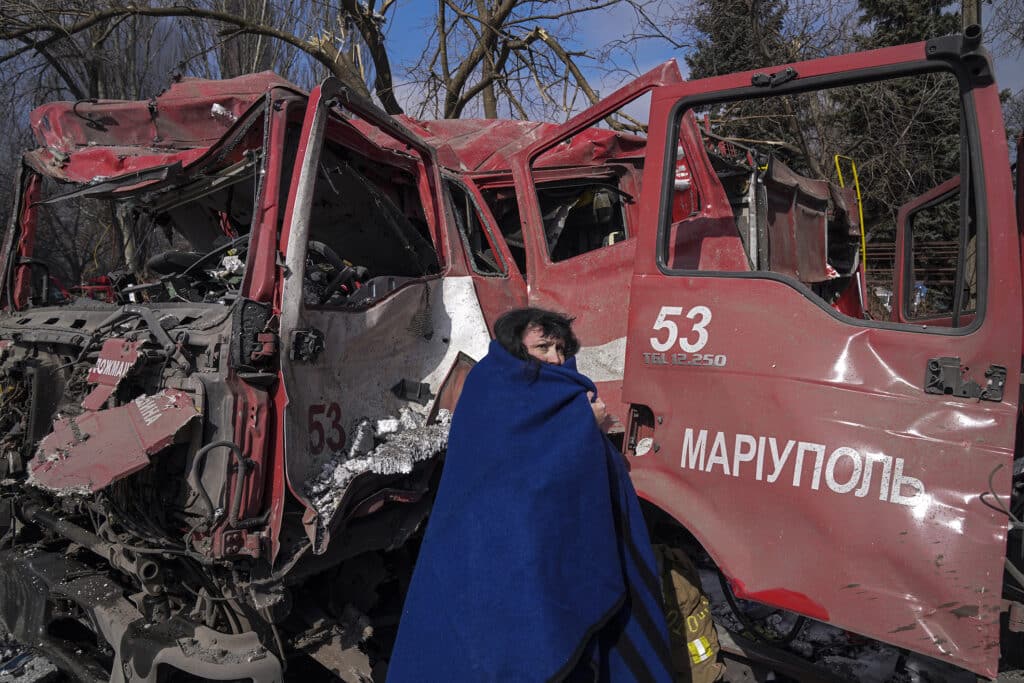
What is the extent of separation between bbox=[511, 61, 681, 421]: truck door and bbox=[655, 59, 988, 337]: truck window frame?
1.30 feet

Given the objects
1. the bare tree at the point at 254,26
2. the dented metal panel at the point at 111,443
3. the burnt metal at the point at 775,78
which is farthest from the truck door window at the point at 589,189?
the bare tree at the point at 254,26

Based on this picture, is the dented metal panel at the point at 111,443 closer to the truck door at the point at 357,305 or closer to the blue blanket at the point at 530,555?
the truck door at the point at 357,305

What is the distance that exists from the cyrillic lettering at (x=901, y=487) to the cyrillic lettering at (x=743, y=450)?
0.43 meters

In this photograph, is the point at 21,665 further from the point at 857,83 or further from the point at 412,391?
the point at 857,83

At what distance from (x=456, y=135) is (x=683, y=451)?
140 inches

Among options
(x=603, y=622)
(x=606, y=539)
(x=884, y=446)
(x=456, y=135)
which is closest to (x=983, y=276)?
(x=884, y=446)

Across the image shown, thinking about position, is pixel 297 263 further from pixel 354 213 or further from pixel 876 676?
pixel 876 676

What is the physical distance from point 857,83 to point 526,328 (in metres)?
1.42

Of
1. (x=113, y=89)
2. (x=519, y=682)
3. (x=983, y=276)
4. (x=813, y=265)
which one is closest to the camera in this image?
(x=519, y=682)

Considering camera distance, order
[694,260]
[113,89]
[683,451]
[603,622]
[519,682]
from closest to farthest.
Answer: [519,682]
[603,622]
[683,451]
[694,260]
[113,89]

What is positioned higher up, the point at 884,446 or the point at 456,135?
the point at 456,135

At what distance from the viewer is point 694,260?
2.91 m

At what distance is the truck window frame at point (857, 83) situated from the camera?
208 cm

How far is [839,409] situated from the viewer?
86.5 inches
